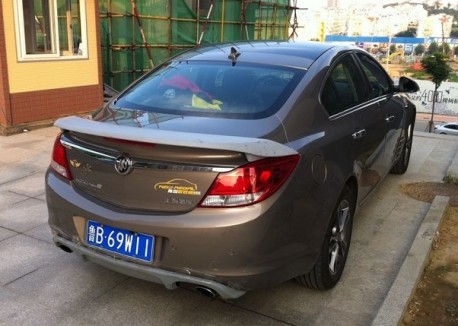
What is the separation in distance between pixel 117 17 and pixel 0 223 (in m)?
8.36

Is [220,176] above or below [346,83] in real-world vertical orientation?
below

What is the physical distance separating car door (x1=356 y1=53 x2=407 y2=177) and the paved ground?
0.64 m

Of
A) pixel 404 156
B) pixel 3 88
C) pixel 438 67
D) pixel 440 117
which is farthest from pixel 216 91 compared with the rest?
pixel 440 117

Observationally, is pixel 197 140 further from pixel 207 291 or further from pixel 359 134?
pixel 359 134

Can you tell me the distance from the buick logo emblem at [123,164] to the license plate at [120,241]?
0.32 metres

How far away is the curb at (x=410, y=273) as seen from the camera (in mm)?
2842

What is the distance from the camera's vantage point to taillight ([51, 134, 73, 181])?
9.49 feet

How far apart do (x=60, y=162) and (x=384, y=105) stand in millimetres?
2889

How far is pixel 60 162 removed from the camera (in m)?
2.95

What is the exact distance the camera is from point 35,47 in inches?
324

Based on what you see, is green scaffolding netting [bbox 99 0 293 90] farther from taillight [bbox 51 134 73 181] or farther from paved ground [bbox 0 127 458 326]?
taillight [bbox 51 134 73 181]

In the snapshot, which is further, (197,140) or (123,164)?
(123,164)

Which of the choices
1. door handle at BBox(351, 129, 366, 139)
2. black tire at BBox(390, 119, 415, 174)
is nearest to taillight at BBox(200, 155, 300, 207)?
door handle at BBox(351, 129, 366, 139)

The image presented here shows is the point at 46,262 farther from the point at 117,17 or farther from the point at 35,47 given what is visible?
the point at 117,17
